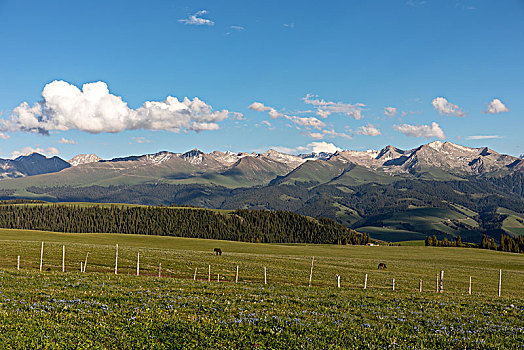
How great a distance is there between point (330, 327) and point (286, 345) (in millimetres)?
3576

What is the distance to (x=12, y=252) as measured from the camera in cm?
6306

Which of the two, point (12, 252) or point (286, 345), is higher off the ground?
point (286, 345)

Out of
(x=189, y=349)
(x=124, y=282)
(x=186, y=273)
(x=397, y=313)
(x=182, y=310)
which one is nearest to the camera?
(x=189, y=349)

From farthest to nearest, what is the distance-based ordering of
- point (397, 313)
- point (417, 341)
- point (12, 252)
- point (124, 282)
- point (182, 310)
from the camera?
1. point (12, 252)
2. point (124, 282)
3. point (397, 313)
4. point (182, 310)
5. point (417, 341)

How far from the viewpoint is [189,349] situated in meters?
14.1

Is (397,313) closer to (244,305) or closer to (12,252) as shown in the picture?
(244,305)

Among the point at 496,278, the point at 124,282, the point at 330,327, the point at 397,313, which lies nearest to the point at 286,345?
the point at 330,327

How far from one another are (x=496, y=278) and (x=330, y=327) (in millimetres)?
68552

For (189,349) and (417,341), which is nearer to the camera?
(189,349)

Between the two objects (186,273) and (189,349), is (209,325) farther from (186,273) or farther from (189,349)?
(186,273)

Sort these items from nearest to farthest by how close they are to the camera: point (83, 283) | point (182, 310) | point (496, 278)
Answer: point (182, 310) < point (83, 283) < point (496, 278)

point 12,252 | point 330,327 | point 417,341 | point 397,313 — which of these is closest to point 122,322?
point 330,327

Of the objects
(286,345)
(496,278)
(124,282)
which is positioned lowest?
(496,278)

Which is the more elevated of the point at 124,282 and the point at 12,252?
the point at 124,282
